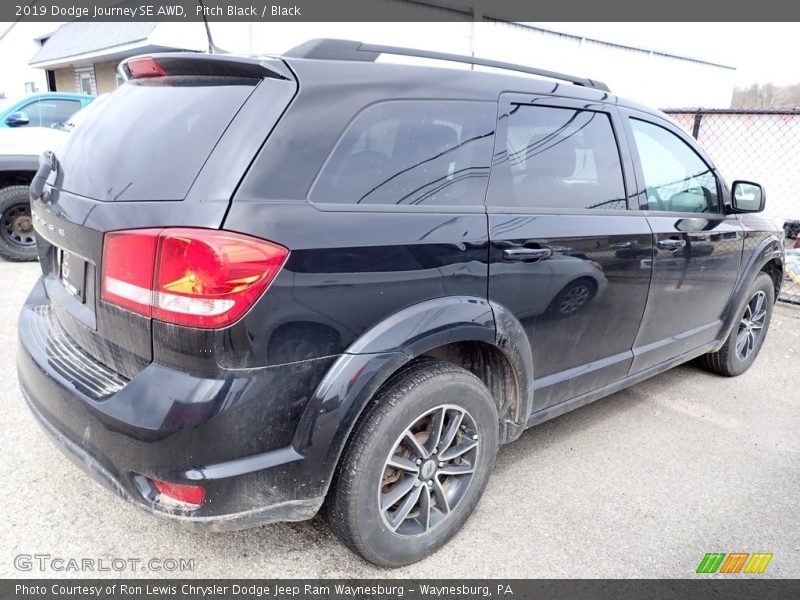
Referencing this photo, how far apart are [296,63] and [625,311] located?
2.03 m

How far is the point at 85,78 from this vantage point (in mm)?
18328

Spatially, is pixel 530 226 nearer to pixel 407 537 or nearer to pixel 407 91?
pixel 407 91

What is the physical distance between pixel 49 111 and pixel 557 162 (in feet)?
21.8

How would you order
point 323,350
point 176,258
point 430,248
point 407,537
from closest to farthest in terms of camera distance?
point 176,258
point 323,350
point 430,248
point 407,537

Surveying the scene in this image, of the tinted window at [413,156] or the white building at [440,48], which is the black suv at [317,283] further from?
the white building at [440,48]

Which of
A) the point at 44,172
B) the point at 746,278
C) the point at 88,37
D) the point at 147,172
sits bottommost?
the point at 746,278

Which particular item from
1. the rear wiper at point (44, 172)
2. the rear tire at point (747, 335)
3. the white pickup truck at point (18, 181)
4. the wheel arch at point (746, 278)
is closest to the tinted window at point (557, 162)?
the wheel arch at point (746, 278)

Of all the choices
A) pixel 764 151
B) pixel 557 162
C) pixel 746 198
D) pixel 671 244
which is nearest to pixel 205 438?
pixel 557 162

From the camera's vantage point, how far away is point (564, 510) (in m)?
2.74

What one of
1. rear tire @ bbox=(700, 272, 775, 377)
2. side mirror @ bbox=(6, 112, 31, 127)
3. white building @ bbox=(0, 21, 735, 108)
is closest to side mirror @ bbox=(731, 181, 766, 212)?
rear tire @ bbox=(700, 272, 775, 377)

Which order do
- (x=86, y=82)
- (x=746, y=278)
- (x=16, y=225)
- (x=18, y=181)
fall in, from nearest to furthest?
(x=746, y=278) → (x=18, y=181) → (x=16, y=225) → (x=86, y=82)

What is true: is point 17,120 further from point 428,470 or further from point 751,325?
point 751,325

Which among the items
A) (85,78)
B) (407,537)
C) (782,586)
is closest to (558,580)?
(407,537)

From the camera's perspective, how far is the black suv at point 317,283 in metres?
1.78
